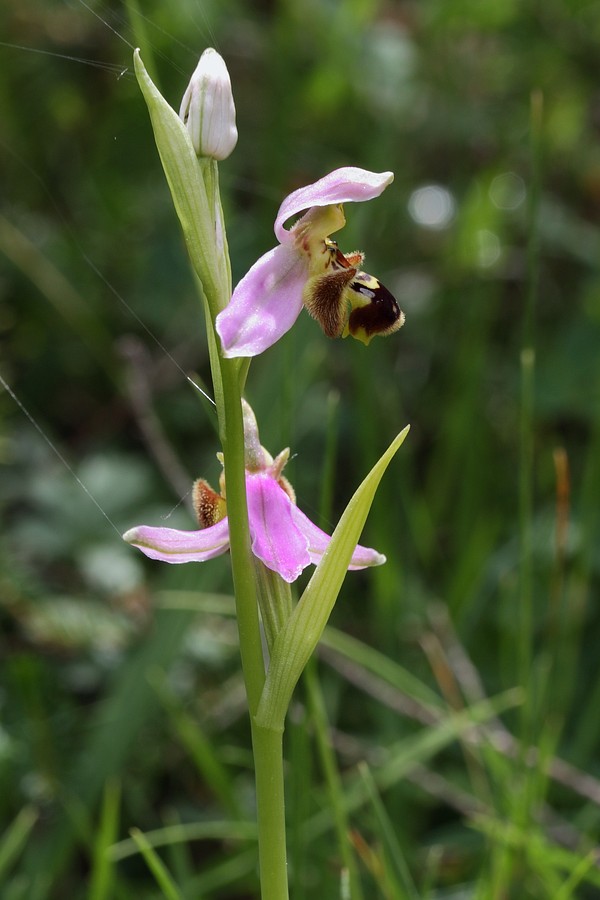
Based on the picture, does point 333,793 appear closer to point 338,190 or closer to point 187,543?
point 187,543

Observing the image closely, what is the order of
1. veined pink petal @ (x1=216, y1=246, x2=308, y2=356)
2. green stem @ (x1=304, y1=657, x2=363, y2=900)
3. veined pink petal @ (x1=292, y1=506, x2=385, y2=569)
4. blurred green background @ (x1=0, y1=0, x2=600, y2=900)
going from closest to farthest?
veined pink petal @ (x1=216, y1=246, x2=308, y2=356) < veined pink petal @ (x1=292, y1=506, x2=385, y2=569) < green stem @ (x1=304, y1=657, x2=363, y2=900) < blurred green background @ (x1=0, y1=0, x2=600, y2=900)

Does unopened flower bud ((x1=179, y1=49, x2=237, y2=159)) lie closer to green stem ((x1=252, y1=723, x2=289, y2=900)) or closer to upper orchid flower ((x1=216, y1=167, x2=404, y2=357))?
upper orchid flower ((x1=216, y1=167, x2=404, y2=357))

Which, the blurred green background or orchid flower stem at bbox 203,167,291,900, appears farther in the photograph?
the blurred green background

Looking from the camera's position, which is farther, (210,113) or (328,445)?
(328,445)

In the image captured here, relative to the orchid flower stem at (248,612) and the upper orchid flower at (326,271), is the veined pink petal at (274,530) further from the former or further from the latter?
the upper orchid flower at (326,271)

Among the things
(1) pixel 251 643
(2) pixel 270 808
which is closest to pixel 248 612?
(1) pixel 251 643

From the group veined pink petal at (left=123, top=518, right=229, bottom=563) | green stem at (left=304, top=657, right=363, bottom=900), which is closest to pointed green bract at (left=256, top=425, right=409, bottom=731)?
veined pink petal at (left=123, top=518, right=229, bottom=563)
